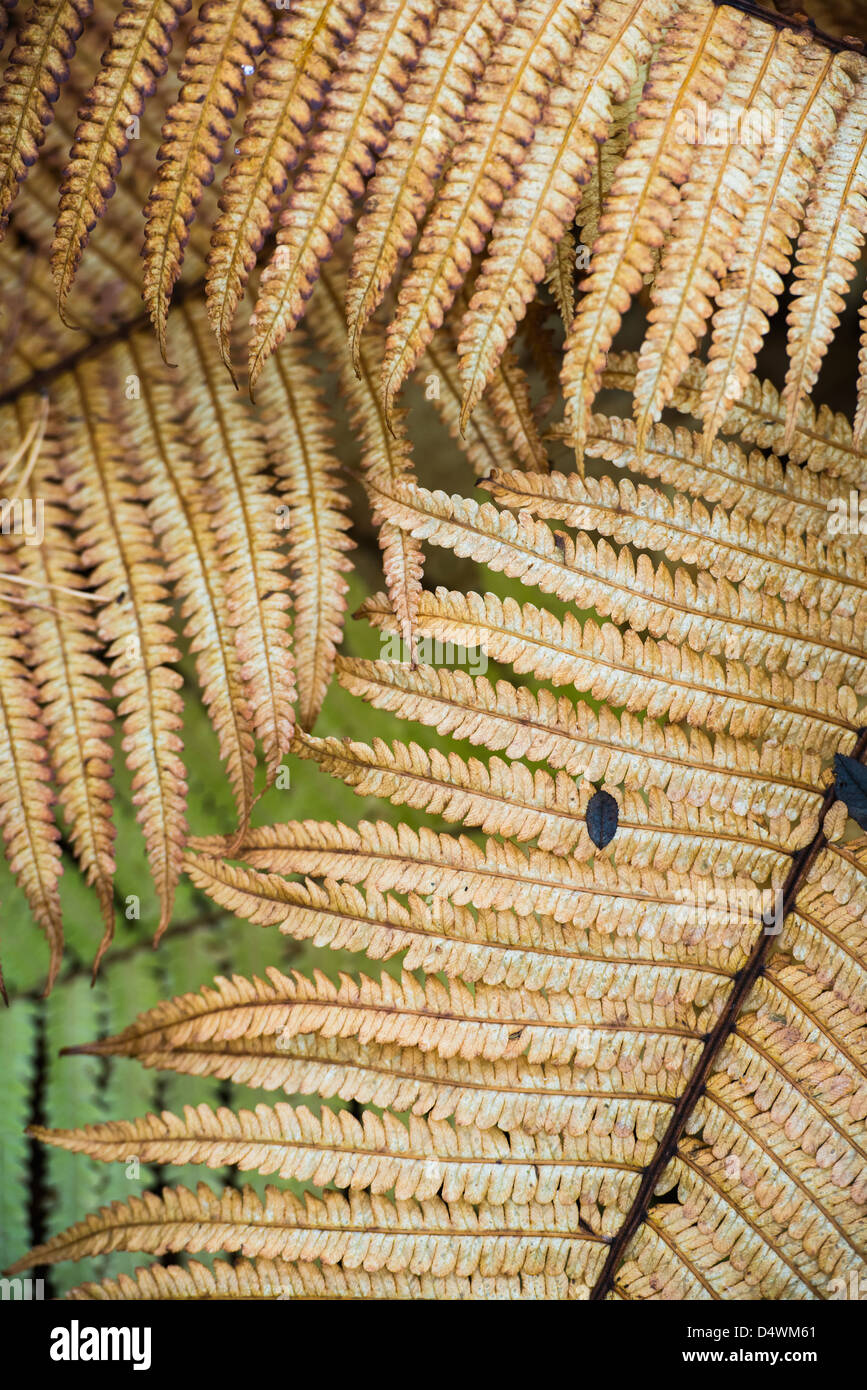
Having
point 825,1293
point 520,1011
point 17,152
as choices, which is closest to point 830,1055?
point 825,1293

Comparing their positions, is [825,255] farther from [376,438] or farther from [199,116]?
[199,116]

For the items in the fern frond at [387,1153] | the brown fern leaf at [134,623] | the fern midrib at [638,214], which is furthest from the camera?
the brown fern leaf at [134,623]

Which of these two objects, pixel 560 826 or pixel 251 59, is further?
pixel 560 826

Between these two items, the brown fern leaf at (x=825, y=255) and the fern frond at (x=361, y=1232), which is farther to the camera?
the fern frond at (x=361, y=1232)

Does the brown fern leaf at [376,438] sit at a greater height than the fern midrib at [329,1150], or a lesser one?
greater

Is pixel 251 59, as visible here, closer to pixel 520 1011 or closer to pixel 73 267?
pixel 73 267

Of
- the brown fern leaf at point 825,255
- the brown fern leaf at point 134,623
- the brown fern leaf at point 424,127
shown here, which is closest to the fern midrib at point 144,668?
the brown fern leaf at point 134,623

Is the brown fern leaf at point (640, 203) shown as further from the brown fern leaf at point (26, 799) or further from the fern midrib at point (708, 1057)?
the brown fern leaf at point (26, 799)

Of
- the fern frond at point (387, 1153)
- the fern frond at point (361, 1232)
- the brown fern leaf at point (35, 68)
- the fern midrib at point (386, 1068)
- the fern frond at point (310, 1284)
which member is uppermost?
the brown fern leaf at point (35, 68)
